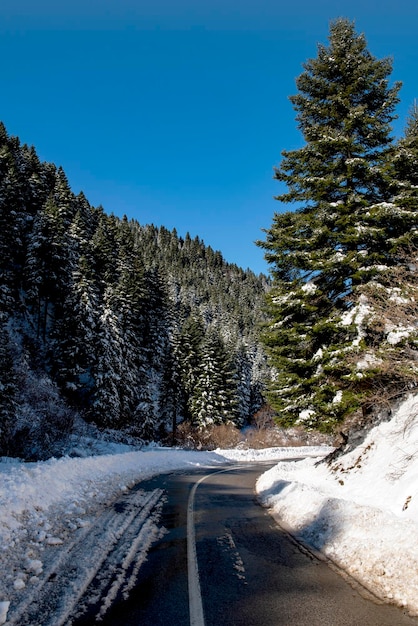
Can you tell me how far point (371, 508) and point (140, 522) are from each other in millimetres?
4633

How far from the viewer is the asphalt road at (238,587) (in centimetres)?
409

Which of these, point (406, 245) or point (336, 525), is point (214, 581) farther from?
point (406, 245)

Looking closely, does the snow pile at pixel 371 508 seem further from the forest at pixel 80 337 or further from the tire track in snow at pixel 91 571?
the forest at pixel 80 337

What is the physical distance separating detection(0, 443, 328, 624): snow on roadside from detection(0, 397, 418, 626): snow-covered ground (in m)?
0.02

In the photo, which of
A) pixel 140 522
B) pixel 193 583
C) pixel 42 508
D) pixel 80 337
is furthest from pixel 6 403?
pixel 193 583

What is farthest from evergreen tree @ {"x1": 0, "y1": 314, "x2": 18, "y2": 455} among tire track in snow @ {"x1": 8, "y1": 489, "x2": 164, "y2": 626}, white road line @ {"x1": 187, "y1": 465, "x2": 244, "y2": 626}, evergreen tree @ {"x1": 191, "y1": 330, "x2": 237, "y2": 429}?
evergreen tree @ {"x1": 191, "y1": 330, "x2": 237, "y2": 429}

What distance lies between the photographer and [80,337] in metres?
37.7

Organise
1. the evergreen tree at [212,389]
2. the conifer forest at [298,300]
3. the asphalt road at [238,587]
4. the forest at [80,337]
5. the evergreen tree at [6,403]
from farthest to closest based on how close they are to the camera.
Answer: the evergreen tree at [212,389] < the forest at [80,337] < the evergreen tree at [6,403] < the conifer forest at [298,300] < the asphalt road at [238,587]

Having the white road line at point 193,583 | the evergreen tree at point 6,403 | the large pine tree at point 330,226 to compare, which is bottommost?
the white road line at point 193,583

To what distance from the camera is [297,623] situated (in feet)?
13.1

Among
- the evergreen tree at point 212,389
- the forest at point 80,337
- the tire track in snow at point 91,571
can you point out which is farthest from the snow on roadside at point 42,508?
the evergreen tree at point 212,389

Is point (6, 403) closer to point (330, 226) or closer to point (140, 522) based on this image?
point (140, 522)

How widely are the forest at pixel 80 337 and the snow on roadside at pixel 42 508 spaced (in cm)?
1107

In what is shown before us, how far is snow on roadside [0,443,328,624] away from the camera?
5.22 metres
